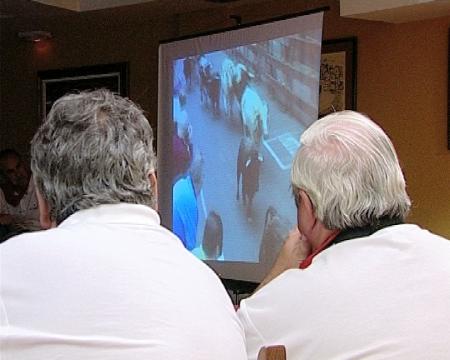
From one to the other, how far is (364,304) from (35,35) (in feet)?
20.1

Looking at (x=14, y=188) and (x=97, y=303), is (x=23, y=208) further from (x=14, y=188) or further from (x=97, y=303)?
(x=97, y=303)

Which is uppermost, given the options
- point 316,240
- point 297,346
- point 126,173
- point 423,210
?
point 126,173

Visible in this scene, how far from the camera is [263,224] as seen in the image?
4.38m

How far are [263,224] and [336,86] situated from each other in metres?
1.39

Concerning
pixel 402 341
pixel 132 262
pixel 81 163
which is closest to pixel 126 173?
pixel 81 163

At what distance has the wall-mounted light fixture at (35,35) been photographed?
7.06 m

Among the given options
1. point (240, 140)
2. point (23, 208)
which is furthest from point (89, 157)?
point (23, 208)

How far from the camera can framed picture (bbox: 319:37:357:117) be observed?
529cm

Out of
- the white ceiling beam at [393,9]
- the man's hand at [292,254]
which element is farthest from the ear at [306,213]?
the white ceiling beam at [393,9]

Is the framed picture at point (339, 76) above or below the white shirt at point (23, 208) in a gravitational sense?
above

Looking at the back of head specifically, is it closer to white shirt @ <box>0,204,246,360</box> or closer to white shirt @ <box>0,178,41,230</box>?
white shirt @ <box>0,178,41,230</box>

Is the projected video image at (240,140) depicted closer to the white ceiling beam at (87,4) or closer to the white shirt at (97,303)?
the white ceiling beam at (87,4)

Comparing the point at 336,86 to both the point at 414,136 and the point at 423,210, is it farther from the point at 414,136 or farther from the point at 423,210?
the point at 423,210

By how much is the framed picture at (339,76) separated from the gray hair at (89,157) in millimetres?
3934
